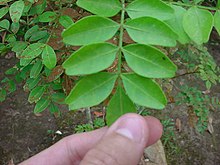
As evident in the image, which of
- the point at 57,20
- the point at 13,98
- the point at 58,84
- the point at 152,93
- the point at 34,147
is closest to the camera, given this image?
the point at 152,93

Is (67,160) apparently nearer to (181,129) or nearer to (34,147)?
(34,147)

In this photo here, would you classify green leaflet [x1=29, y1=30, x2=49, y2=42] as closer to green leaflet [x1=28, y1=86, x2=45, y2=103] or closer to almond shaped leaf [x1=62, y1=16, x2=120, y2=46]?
green leaflet [x1=28, y1=86, x2=45, y2=103]

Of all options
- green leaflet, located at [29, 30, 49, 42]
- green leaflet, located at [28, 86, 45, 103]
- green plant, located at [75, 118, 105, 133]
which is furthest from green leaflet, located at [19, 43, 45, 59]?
green plant, located at [75, 118, 105, 133]

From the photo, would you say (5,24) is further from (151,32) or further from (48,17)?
(151,32)

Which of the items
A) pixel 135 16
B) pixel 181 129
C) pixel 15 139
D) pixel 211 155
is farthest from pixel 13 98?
pixel 135 16

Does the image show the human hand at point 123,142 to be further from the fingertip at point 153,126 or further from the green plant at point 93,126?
→ the green plant at point 93,126

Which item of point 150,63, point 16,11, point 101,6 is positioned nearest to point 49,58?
point 16,11

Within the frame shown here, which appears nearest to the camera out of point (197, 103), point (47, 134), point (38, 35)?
point (38, 35)
